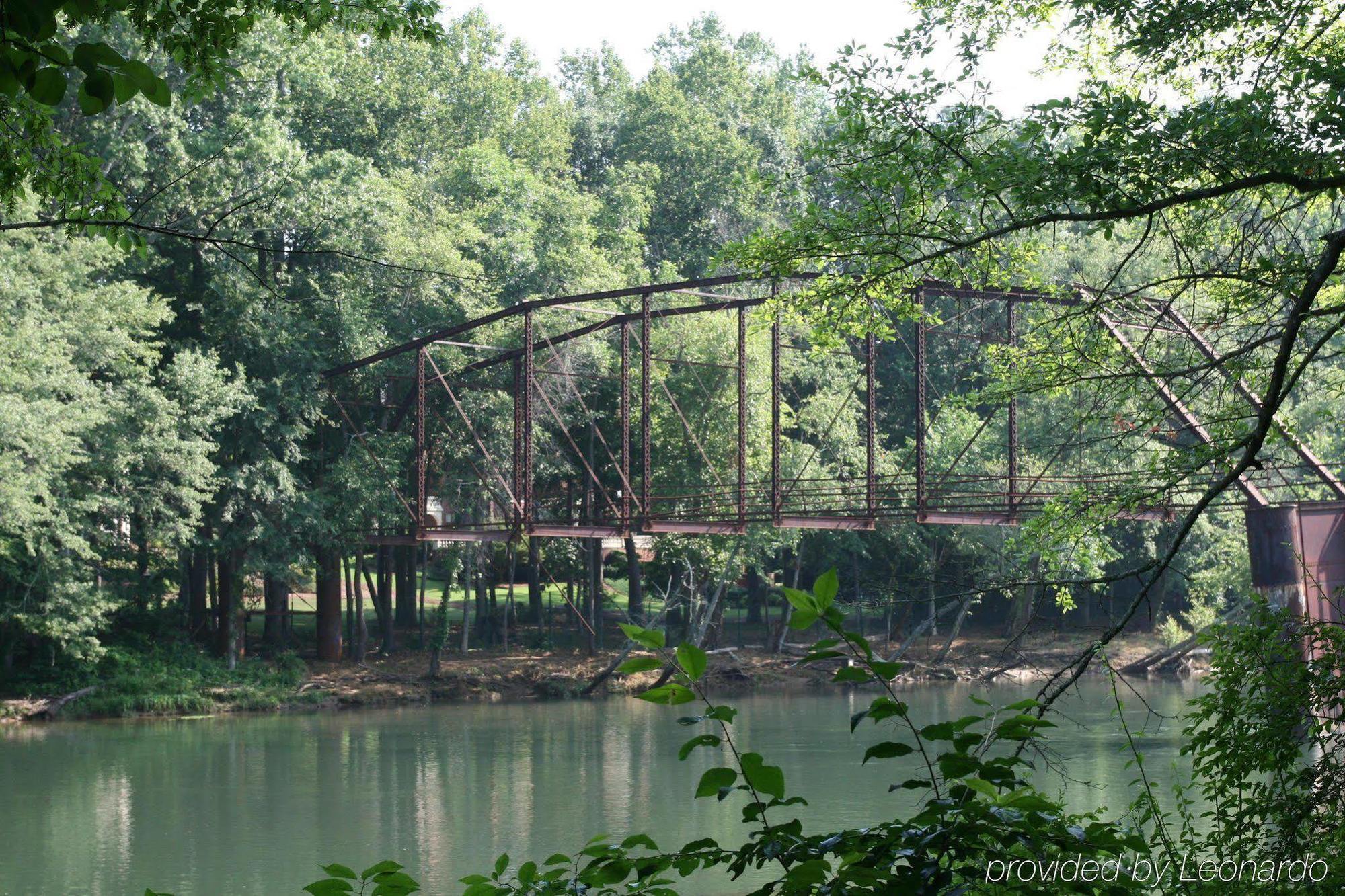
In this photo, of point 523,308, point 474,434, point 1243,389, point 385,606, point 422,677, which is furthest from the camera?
point 385,606

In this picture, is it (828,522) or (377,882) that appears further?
(828,522)

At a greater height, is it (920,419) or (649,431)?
→ (649,431)

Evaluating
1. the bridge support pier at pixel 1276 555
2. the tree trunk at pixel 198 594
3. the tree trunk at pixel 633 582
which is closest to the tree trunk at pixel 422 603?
the tree trunk at pixel 198 594

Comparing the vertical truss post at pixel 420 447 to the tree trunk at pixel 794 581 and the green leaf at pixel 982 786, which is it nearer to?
the tree trunk at pixel 794 581

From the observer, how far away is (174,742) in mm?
25141

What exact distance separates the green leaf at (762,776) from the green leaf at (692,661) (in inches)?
8.4

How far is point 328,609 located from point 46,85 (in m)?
33.3

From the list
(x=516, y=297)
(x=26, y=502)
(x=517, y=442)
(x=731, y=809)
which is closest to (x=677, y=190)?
(x=516, y=297)

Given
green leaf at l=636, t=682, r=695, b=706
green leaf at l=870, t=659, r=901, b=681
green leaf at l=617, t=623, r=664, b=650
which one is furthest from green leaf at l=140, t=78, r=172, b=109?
green leaf at l=870, t=659, r=901, b=681

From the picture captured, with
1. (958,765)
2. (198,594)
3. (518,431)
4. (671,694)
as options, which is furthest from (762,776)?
(198,594)

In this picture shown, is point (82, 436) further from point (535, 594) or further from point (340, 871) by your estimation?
point (340, 871)

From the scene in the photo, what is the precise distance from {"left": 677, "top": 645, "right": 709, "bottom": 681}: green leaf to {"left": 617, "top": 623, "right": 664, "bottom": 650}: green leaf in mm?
54

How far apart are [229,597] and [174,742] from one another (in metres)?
7.16

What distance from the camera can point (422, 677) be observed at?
110ft
